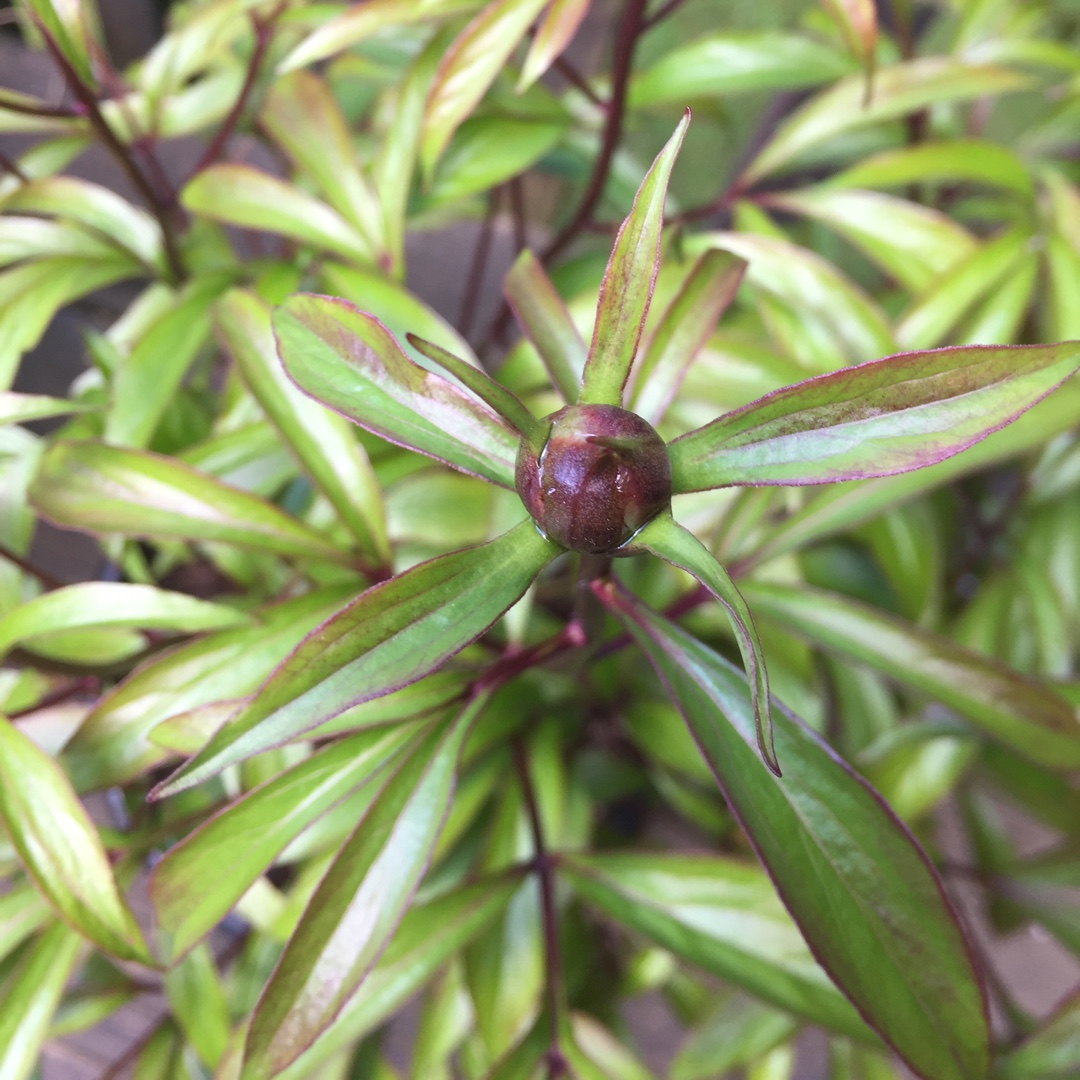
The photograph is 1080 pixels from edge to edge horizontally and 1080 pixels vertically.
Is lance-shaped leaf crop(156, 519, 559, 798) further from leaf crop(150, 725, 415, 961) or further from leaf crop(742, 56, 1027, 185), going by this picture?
leaf crop(742, 56, 1027, 185)

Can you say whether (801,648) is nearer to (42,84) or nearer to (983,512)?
(983,512)

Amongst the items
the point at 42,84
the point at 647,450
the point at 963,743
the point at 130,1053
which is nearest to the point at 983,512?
the point at 963,743

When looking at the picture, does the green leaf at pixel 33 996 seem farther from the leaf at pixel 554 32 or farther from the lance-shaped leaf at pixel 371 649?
the leaf at pixel 554 32

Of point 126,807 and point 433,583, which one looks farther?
point 126,807

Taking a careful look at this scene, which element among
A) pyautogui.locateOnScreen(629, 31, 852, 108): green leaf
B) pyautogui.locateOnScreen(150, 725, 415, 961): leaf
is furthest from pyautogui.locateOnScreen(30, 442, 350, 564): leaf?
pyautogui.locateOnScreen(629, 31, 852, 108): green leaf

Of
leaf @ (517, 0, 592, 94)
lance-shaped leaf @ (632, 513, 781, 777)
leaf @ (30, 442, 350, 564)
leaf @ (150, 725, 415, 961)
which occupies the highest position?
leaf @ (517, 0, 592, 94)

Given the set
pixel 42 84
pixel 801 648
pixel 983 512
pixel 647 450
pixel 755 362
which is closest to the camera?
pixel 647 450
